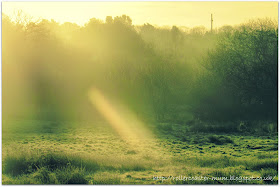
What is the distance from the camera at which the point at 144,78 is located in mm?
30000

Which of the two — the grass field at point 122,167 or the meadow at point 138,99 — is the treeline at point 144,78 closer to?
the meadow at point 138,99

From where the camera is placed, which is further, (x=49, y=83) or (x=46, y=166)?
(x=49, y=83)

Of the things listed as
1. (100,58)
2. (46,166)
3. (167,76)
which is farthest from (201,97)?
(46,166)

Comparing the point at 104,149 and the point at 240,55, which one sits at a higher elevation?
the point at 240,55

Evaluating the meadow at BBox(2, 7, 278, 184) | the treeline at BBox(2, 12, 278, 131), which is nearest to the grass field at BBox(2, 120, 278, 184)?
the meadow at BBox(2, 7, 278, 184)

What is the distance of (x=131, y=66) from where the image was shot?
3375 cm

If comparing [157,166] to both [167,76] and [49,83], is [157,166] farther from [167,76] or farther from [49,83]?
[49,83]

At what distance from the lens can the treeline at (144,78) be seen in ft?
78.2

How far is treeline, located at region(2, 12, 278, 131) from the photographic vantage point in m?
23.8

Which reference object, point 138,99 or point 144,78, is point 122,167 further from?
point 138,99

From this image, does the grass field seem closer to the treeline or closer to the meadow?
the meadow

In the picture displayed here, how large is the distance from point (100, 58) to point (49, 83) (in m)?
8.51

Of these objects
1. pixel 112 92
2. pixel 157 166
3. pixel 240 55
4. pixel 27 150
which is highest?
pixel 240 55

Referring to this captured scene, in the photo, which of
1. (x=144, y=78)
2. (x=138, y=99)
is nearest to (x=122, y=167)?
(x=144, y=78)
